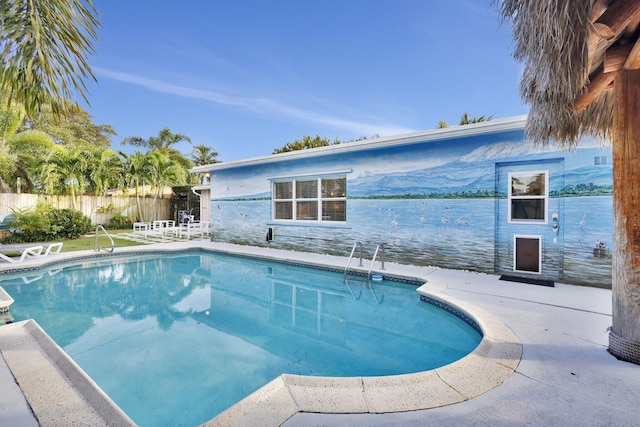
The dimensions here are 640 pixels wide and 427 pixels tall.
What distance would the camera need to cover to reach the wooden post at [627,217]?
9.28 feet

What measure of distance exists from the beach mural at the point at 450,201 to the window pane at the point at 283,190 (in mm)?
340

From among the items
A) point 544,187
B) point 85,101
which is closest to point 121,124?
point 85,101

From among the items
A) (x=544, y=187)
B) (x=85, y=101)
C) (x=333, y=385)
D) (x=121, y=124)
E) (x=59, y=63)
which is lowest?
(x=333, y=385)

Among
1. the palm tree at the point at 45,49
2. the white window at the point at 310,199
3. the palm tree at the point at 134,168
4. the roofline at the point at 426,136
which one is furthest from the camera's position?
the palm tree at the point at 134,168

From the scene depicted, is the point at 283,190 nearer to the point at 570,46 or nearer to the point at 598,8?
the point at 570,46

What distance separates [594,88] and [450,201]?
4.46 m

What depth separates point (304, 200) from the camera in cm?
1058

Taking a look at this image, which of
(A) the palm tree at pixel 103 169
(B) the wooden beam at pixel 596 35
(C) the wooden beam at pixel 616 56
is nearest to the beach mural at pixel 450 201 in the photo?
(C) the wooden beam at pixel 616 56

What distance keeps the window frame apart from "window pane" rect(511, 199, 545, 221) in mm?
4547

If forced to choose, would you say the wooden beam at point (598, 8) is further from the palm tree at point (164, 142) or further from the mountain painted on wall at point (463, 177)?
the palm tree at point (164, 142)

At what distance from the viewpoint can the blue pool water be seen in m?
3.32

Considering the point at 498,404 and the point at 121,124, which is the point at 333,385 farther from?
the point at 121,124

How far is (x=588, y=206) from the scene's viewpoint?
19.6 ft

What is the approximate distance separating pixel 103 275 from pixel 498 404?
9.35 m
